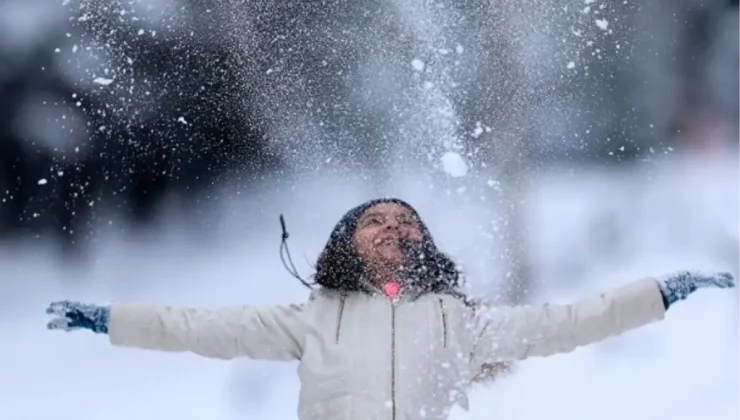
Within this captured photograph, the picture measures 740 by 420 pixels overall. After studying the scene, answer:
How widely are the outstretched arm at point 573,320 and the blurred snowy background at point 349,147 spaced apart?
0.78m

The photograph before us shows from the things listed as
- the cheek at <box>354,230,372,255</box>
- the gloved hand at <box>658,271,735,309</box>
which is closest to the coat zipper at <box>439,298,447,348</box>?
the cheek at <box>354,230,372,255</box>

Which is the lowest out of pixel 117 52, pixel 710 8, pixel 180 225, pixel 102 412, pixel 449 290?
pixel 102 412

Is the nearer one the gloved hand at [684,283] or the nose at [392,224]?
the gloved hand at [684,283]

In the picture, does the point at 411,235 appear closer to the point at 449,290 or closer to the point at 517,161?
the point at 449,290

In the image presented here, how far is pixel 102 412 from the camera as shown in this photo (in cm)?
256

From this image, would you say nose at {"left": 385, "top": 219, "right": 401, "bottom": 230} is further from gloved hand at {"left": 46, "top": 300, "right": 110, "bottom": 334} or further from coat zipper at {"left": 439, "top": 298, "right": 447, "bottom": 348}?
gloved hand at {"left": 46, "top": 300, "right": 110, "bottom": 334}

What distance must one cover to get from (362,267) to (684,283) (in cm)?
70

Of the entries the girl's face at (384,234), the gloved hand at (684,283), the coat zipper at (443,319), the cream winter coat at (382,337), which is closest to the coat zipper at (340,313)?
the cream winter coat at (382,337)

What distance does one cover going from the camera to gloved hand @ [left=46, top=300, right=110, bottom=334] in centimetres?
183

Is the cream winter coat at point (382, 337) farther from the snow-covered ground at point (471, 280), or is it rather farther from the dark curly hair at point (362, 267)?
the snow-covered ground at point (471, 280)

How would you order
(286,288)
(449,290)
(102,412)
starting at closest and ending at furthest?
(449,290) → (102,412) → (286,288)

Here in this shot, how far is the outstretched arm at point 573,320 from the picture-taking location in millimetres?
1839

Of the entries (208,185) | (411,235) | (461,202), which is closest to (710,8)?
(461,202)

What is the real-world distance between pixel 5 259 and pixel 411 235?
140 centimetres
